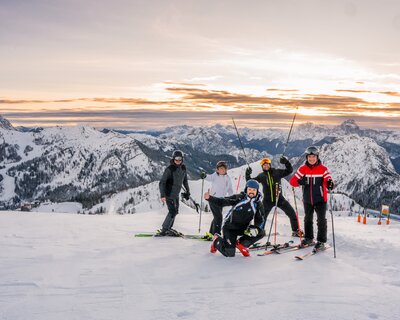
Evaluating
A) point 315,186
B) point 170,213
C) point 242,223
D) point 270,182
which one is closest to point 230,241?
point 242,223

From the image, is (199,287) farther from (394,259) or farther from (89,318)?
(394,259)

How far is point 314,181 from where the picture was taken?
432 inches

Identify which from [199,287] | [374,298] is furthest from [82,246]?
[374,298]

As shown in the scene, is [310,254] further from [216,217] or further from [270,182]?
[216,217]

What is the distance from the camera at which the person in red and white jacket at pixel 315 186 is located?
35.6ft

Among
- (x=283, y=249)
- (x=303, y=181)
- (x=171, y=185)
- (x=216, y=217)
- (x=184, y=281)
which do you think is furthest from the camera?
(x=171, y=185)

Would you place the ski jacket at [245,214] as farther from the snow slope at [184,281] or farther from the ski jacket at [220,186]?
the ski jacket at [220,186]

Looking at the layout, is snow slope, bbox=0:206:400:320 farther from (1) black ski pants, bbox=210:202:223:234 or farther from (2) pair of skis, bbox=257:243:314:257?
(1) black ski pants, bbox=210:202:223:234

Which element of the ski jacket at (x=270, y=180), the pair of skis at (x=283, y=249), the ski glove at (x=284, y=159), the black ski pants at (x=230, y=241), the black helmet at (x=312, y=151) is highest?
the black helmet at (x=312, y=151)

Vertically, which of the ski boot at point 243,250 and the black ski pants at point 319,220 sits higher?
the black ski pants at point 319,220

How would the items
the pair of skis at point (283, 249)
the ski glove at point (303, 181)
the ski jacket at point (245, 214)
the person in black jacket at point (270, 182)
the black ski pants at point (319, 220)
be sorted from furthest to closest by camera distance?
the person in black jacket at point (270, 182), the ski glove at point (303, 181), the black ski pants at point (319, 220), the pair of skis at point (283, 249), the ski jacket at point (245, 214)

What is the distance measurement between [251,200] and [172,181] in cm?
406

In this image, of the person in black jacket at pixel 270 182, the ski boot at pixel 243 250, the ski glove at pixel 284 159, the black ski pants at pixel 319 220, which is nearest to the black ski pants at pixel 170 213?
the person in black jacket at pixel 270 182

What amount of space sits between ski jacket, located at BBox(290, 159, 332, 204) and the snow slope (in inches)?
66.8
